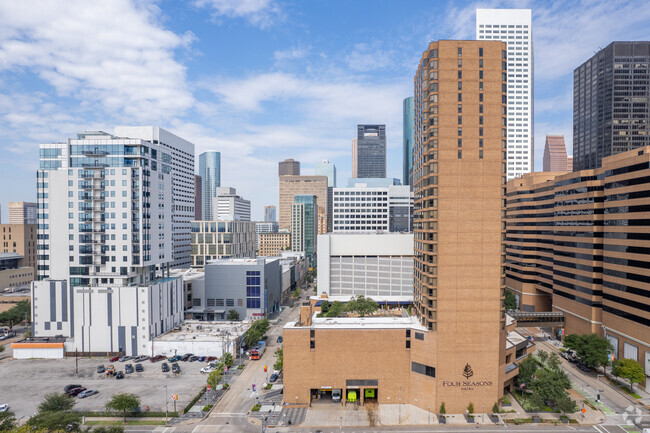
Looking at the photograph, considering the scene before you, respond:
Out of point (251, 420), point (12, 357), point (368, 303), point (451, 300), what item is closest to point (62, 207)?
point (12, 357)

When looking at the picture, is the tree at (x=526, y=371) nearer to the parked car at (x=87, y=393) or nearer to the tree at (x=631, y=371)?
the tree at (x=631, y=371)

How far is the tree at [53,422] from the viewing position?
1876 inches

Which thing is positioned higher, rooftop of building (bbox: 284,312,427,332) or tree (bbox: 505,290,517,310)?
rooftop of building (bbox: 284,312,427,332)

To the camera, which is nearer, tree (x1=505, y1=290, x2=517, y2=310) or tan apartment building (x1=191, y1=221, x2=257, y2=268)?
tree (x1=505, y1=290, x2=517, y2=310)

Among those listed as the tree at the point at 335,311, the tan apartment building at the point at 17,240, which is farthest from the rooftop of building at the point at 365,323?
the tan apartment building at the point at 17,240

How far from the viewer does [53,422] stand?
157ft

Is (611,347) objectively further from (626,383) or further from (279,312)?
(279,312)

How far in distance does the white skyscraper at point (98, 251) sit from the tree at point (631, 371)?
101 meters

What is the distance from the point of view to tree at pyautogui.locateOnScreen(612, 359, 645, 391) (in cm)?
6812

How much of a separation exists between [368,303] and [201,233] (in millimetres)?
117173

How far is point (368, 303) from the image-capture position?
100 metres

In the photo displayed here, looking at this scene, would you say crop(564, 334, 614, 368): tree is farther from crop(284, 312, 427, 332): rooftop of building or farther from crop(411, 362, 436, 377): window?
crop(411, 362, 436, 377): window

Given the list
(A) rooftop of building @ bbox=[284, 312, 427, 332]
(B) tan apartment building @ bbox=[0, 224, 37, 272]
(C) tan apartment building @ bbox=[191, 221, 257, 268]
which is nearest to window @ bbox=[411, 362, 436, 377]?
(A) rooftop of building @ bbox=[284, 312, 427, 332]

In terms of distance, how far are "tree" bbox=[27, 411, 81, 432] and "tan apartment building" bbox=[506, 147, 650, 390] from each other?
9536 centimetres
